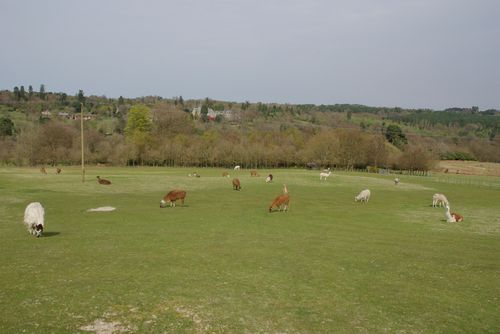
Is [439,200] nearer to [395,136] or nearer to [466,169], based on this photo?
[466,169]

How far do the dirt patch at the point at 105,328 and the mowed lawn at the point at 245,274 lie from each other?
0.08 feet

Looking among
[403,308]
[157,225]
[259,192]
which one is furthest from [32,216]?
[259,192]

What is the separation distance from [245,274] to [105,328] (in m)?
5.67

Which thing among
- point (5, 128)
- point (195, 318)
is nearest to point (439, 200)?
point (195, 318)

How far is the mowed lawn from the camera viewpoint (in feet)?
33.2

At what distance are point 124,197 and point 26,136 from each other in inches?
3737

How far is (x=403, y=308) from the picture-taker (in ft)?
37.2

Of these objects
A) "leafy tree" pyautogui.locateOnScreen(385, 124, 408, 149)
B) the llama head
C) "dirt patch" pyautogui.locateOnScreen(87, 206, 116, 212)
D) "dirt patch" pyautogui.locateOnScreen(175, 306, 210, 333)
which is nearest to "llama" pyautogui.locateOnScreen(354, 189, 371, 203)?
"dirt patch" pyautogui.locateOnScreen(87, 206, 116, 212)

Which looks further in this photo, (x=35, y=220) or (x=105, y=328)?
(x=35, y=220)

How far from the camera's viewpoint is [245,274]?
554 inches

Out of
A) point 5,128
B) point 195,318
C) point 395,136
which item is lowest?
point 195,318

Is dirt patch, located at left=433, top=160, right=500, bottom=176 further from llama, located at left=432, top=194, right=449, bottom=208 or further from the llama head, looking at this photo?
the llama head

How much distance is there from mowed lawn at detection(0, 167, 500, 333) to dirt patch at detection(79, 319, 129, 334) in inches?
0.9

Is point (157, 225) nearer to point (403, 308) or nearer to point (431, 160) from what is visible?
point (403, 308)
